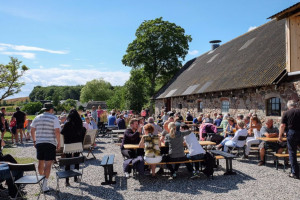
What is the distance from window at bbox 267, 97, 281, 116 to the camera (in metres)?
11.1

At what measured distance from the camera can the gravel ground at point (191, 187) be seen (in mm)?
5043

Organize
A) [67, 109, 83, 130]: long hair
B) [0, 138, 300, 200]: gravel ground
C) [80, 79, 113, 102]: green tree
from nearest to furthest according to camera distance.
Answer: [0, 138, 300, 200]: gravel ground, [67, 109, 83, 130]: long hair, [80, 79, 113, 102]: green tree

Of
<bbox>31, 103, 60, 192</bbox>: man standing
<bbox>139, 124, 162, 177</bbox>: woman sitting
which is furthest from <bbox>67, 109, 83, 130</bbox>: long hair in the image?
<bbox>139, 124, 162, 177</bbox>: woman sitting

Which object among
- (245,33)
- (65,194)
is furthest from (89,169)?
(245,33)

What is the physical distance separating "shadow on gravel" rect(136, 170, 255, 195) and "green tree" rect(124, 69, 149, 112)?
26432mm

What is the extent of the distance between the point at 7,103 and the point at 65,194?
112949mm

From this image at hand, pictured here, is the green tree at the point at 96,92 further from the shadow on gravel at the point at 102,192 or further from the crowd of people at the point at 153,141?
the shadow on gravel at the point at 102,192

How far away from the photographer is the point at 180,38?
31328mm

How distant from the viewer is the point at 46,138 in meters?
5.36

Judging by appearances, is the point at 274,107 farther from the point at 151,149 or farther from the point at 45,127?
the point at 45,127

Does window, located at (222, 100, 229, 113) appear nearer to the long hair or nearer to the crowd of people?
the crowd of people

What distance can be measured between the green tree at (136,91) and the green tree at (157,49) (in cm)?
98

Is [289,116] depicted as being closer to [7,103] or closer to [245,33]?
[245,33]

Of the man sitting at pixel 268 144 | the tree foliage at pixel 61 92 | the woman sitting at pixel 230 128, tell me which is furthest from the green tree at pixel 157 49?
the tree foliage at pixel 61 92
